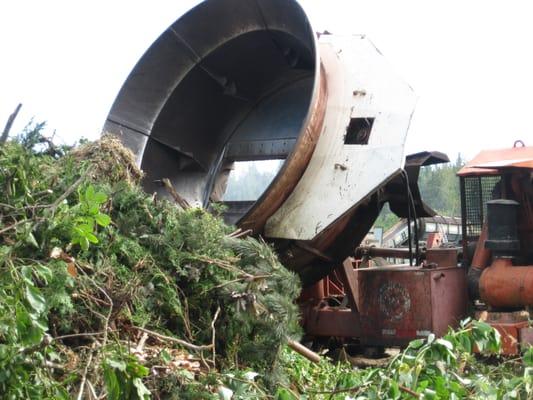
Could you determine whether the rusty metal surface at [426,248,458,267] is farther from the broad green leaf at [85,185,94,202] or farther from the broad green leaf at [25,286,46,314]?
the broad green leaf at [25,286,46,314]

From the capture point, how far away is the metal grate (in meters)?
5.80

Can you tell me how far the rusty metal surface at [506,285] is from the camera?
16.1ft

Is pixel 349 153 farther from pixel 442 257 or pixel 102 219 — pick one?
pixel 102 219

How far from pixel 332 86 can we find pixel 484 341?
2978 millimetres

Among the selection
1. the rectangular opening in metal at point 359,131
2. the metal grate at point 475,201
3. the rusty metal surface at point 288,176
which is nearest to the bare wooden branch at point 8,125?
the rusty metal surface at point 288,176

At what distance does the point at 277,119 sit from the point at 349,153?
124 centimetres

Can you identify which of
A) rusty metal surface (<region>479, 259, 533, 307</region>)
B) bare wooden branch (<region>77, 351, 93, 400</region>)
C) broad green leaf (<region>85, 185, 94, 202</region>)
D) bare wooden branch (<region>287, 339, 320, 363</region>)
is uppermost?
broad green leaf (<region>85, 185, 94, 202</region>)

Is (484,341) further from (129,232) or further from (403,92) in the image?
(403,92)

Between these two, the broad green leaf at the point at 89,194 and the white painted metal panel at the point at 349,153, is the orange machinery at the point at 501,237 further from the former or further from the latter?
the broad green leaf at the point at 89,194

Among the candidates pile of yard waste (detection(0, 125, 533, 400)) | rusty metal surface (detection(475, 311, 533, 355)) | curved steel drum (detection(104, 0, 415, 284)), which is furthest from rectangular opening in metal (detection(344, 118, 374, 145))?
pile of yard waste (detection(0, 125, 533, 400))

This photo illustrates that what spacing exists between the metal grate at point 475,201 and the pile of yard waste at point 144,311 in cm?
179

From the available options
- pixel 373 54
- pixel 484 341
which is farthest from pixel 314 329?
pixel 484 341

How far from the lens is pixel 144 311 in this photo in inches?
124

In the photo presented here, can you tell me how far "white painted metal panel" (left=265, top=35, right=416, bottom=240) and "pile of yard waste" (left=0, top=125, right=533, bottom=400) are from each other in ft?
4.03
